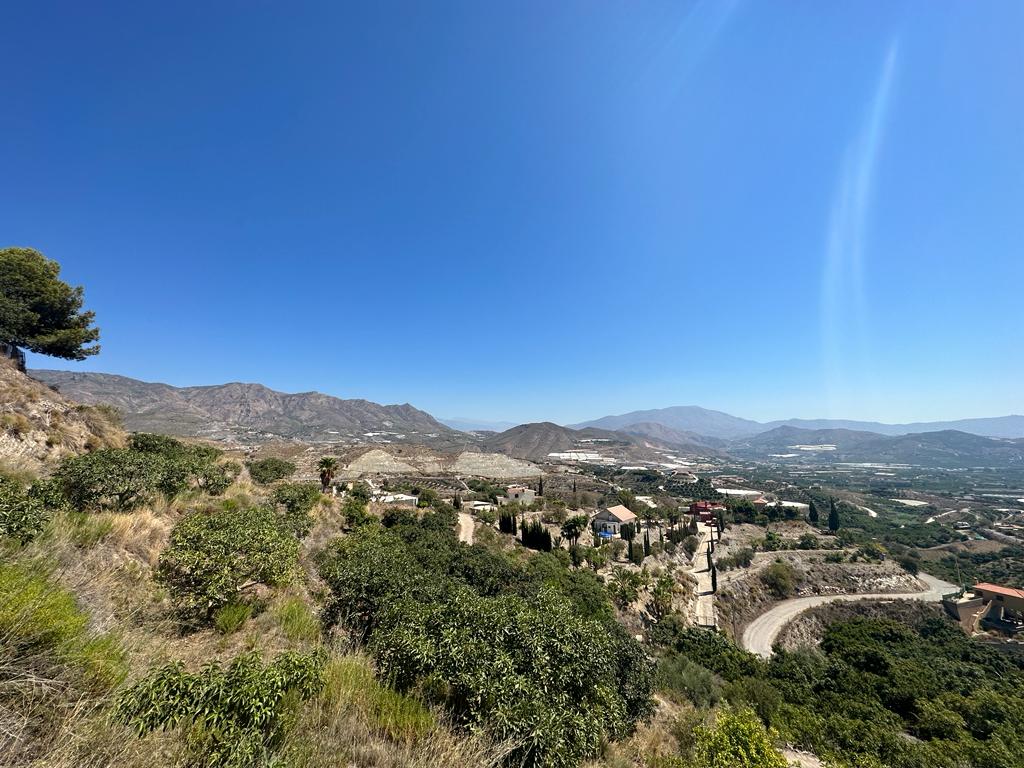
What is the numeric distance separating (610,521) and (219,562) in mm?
55883

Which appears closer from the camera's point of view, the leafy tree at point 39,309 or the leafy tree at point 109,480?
the leafy tree at point 109,480

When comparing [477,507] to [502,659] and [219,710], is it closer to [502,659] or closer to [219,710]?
[502,659]

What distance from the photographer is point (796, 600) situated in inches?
1874

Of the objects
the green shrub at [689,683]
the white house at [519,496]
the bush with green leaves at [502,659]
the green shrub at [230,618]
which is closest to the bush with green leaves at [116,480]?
the green shrub at [230,618]

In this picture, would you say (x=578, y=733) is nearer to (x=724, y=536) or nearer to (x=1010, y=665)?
(x=1010, y=665)

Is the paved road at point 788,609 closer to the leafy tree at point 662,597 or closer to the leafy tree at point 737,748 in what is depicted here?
the leafy tree at point 662,597

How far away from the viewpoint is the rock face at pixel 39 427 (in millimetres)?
14570

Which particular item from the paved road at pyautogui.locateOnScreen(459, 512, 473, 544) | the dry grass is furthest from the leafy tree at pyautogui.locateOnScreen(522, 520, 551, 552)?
the dry grass

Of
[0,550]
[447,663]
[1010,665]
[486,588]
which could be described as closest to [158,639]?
[0,550]

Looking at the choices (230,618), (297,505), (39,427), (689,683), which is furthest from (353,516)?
(689,683)

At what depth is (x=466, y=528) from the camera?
4047 cm

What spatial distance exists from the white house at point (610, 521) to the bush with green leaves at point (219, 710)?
2105 inches

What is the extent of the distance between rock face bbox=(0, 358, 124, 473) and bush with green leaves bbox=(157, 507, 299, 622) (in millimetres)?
9192

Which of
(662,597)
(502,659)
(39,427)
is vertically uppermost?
(39,427)
